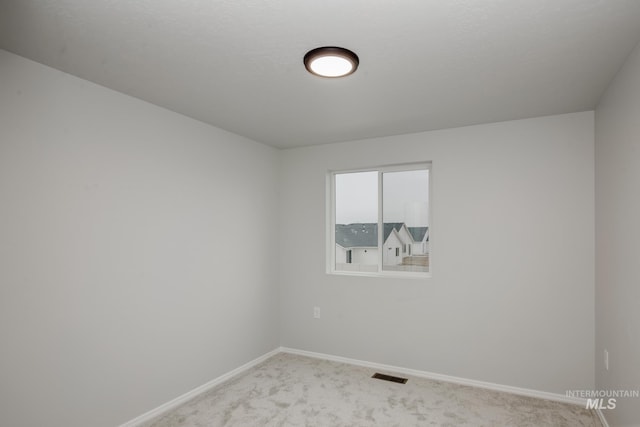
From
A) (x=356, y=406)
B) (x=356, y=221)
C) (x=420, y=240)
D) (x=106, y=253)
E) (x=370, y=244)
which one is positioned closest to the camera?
(x=106, y=253)

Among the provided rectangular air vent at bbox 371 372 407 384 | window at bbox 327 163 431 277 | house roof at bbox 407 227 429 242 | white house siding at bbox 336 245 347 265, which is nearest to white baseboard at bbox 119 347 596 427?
rectangular air vent at bbox 371 372 407 384

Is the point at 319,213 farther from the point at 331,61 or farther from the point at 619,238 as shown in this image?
the point at 619,238

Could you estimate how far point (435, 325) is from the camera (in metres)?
3.64

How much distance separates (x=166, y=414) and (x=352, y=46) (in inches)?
119

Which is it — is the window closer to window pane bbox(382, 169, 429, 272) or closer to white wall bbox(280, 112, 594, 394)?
window pane bbox(382, 169, 429, 272)

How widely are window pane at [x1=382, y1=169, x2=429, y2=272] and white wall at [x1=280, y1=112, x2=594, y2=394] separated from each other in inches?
7.6

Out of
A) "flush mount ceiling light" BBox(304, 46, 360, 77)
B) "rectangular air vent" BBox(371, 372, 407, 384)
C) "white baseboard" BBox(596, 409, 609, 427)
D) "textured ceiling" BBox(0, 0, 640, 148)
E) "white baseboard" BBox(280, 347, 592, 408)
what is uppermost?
"textured ceiling" BBox(0, 0, 640, 148)

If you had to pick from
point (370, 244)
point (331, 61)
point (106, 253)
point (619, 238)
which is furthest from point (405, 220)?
point (106, 253)

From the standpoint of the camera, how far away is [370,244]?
4191 mm

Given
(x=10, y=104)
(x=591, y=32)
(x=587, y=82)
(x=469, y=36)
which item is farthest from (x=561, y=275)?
(x=10, y=104)

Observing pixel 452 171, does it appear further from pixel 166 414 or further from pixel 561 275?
pixel 166 414

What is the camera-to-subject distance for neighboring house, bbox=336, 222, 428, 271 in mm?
3971

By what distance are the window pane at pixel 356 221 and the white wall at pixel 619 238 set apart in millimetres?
2056

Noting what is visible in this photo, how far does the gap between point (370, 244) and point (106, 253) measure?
8.70ft
